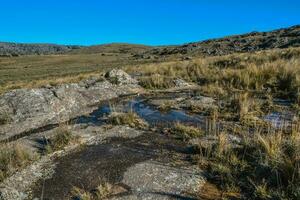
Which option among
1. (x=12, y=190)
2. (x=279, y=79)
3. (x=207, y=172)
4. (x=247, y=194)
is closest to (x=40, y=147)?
(x=12, y=190)

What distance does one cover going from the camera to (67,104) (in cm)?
1170

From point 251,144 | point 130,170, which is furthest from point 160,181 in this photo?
point 251,144

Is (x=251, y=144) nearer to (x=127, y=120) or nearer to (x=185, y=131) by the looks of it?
(x=185, y=131)

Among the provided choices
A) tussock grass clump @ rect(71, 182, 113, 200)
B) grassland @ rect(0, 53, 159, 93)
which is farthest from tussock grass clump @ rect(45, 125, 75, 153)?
grassland @ rect(0, 53, 159, 93)

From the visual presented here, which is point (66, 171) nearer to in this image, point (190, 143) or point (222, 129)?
point (190, 143)

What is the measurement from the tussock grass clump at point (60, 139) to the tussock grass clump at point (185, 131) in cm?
209

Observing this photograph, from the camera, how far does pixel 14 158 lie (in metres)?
7.04

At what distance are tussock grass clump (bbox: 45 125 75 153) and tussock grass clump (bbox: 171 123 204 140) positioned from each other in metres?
2.09

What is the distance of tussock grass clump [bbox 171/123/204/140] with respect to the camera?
801 centimetres

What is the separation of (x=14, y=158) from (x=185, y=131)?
3.28 meters

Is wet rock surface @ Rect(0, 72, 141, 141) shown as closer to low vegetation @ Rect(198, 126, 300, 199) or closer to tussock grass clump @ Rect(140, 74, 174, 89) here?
tussock grass clump @ Rect(140, 74, 174, 89)

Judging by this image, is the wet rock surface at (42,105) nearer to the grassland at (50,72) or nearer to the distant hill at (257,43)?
the grassland at (50,72)

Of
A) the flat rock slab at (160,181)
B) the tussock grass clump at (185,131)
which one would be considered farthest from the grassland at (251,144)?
the flat rock slab at (160,181)

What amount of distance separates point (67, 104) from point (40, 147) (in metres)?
3.89
